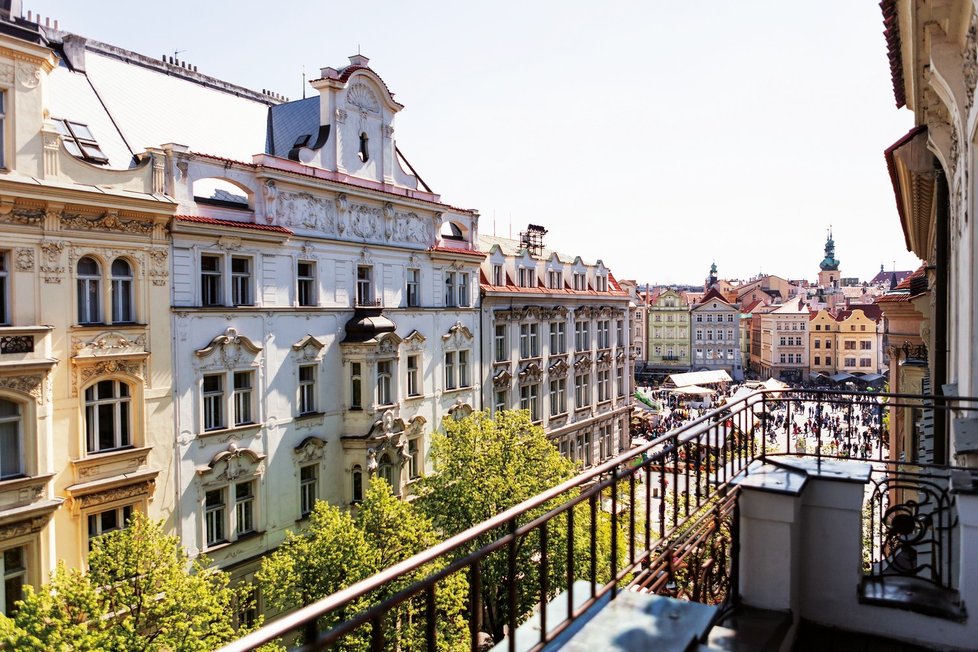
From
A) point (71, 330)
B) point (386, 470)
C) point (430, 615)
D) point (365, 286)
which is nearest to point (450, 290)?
point (365, 286)

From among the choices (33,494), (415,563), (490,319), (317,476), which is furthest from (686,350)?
(415,563)

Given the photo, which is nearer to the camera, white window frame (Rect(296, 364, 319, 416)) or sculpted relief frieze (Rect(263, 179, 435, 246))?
sculpted relief frieze (Rect(263, 179, 435, 246))

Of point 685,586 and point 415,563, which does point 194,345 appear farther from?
point 415,563

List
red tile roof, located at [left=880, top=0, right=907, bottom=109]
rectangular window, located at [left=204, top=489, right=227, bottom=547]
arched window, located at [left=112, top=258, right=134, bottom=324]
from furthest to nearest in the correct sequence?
rectangular window, located at [left=204, top=489, right=227, bottom=547]
arched window, located at [left=112, top=258, right=134, bottom=324]
red tile roof, located at [left=880, top=0, right=907, bottom=109]

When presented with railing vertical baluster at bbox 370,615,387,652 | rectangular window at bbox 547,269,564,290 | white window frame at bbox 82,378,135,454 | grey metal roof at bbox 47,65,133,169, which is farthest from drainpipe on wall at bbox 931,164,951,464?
rectangular window at bbox 547,269,564,290

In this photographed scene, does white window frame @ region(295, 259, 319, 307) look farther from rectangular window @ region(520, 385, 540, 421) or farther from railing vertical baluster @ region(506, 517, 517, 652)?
railing vertical baluster @ region(506, 517, 517, 652)

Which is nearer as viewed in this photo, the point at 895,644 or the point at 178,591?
the point at 895,644

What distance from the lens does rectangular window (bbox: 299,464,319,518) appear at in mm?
20531

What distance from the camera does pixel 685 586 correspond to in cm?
546

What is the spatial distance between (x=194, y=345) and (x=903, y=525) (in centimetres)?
1606

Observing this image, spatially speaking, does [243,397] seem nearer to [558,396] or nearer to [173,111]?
[173,111]

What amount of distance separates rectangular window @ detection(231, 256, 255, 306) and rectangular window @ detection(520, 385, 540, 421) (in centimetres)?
1547

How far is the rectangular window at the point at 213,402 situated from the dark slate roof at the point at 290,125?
856 centimetres

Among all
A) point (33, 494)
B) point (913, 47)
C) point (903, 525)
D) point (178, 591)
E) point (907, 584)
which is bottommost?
point (178, 591)
